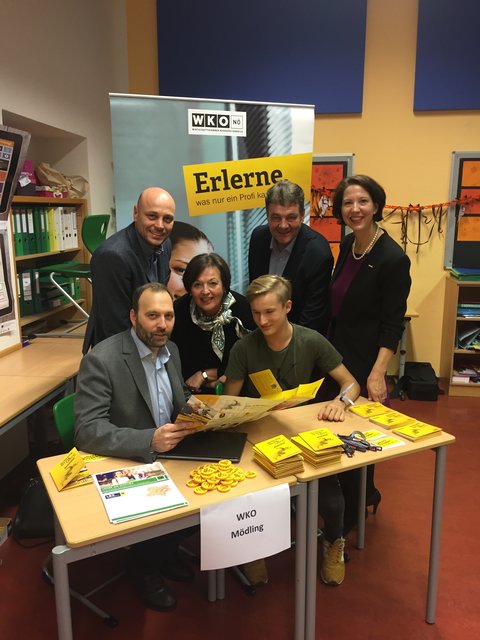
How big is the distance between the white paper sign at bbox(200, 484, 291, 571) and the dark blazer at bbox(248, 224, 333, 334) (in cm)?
108

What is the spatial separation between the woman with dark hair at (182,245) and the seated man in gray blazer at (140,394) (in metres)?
0.88

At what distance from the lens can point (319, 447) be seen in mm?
1680

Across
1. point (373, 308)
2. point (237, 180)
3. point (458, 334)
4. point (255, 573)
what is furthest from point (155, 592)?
point (458, 334)

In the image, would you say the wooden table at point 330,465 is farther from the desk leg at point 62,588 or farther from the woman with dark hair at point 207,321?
the desk leg at point 62,588

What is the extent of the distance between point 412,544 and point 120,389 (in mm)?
1660

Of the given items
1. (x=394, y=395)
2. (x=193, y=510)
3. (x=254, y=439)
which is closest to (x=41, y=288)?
(x=254, y=439)

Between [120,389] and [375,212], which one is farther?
[375,212]

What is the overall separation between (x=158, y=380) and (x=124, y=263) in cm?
51

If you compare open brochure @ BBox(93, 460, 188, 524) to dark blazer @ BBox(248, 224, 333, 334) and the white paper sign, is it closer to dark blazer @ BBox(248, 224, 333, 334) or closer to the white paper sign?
the white paper sign

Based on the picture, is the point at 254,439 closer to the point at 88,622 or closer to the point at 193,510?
the point at 193,510

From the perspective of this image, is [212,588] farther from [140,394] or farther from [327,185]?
[327,185]

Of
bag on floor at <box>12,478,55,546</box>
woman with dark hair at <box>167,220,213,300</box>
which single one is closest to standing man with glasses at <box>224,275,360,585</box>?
woman with dark hair at <box>167,220,213,300</box>

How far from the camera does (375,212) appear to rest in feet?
7.49

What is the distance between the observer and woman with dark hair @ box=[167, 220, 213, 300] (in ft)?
9.38
